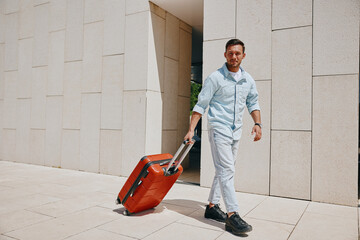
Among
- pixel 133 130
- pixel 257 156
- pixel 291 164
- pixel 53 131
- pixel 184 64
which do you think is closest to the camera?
pixel 291 164

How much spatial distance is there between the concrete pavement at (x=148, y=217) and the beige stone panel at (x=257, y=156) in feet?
0.73

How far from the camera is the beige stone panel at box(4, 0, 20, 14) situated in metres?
8.87

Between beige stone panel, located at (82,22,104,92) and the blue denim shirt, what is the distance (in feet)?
14.4

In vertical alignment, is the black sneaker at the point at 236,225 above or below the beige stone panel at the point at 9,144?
below

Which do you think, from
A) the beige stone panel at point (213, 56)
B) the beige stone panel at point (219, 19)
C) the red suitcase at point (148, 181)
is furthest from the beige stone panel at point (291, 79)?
the red suitcase at point (148, 181)

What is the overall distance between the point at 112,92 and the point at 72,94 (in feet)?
4.40

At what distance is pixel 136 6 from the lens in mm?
6793

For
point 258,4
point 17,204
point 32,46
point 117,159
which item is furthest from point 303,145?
point 32,46

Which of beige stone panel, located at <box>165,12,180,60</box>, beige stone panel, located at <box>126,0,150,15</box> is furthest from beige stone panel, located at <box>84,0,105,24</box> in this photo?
beige stone panel, located at <box>165,12,180,60</box>

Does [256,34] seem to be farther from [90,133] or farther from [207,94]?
[90,133]

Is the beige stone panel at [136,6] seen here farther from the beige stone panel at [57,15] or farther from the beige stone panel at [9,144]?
the beige stone panel at [9,144]

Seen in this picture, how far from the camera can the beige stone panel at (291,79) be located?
16.3 ft

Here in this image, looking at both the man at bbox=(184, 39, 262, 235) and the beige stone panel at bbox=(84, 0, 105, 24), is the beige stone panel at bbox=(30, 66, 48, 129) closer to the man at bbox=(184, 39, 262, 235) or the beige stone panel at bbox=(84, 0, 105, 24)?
the beige stone panel at bbox=(84, 0, 105, 24)

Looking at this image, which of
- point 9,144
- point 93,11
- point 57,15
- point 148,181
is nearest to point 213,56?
point 148,181
